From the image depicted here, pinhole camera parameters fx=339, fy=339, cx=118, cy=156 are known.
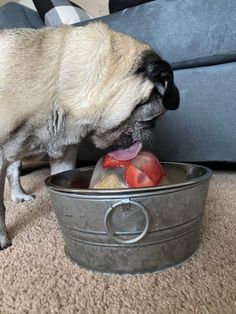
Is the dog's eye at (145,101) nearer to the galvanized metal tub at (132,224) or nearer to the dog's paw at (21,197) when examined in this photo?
the galvanized metal tub at (132,224)

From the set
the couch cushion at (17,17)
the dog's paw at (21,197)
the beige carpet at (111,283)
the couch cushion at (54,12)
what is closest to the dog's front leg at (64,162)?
the dog's paw at (21,197)

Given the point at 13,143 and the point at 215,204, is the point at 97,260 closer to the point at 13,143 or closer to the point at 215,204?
the point at 13,143

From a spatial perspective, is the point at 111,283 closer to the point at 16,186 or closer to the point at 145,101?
the point at 145,101

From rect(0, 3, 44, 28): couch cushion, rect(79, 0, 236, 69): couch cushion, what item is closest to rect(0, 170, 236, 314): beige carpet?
rect(79, 0, 236, 69): couch cushion

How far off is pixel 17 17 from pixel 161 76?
116cm

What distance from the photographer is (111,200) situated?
2.12 ft

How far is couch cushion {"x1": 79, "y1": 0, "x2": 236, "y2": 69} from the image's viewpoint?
125cm

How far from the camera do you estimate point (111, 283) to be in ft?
2.27

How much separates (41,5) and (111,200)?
1.55 m

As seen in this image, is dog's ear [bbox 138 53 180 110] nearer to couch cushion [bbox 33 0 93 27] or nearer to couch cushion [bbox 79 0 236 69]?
couch cushion [bbox 79 0 236 69]

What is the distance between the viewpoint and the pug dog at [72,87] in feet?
2.83

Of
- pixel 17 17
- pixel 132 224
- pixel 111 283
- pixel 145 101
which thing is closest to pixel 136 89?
pixel 145 101

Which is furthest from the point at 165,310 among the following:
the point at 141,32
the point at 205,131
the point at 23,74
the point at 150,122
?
the point at 141,32

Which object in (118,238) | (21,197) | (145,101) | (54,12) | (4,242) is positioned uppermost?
(54,12)
